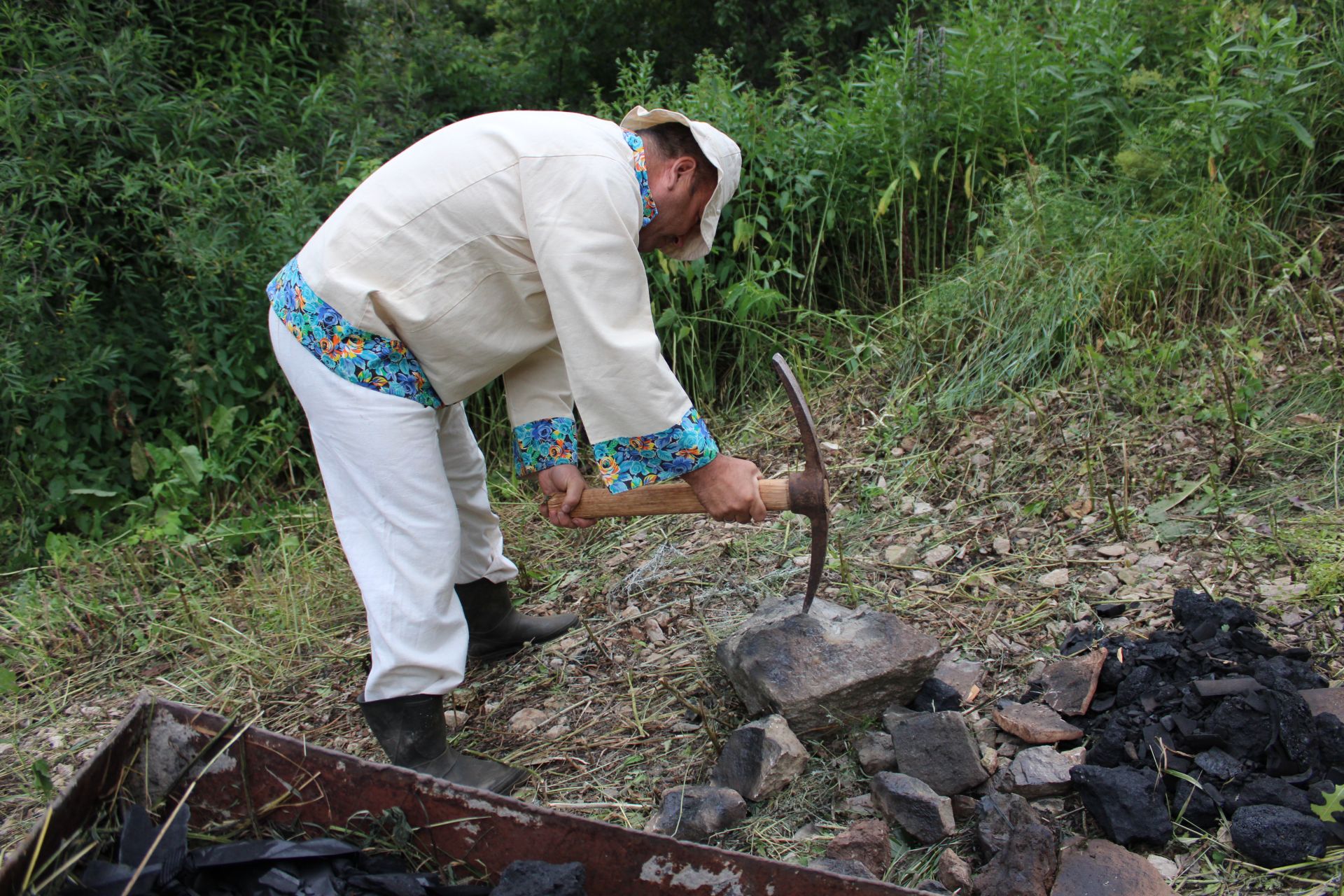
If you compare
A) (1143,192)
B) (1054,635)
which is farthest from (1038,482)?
(1143,192)

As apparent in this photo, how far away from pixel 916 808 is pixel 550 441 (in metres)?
1.33

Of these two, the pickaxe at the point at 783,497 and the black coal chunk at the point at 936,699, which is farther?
the black coal chunk at the point at 936,699

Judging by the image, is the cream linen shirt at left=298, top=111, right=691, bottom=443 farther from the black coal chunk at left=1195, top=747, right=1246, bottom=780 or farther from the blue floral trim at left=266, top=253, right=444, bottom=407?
the black coal chunk at left=1195, top=747, right=1246, bottom=780

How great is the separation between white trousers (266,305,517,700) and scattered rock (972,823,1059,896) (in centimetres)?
128

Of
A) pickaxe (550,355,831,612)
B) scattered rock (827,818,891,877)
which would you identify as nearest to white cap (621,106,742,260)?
pickaxe (550,355,831,612)

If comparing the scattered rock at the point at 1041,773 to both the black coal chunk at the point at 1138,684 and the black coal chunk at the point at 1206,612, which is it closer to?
the black coal chunk at the point at 1138,684

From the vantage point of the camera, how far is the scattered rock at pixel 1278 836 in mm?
1919

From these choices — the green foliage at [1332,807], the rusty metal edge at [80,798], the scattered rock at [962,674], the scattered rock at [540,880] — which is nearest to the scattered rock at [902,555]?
the scattered rock at [962,674]

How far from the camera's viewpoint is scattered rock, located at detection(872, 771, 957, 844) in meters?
2.12

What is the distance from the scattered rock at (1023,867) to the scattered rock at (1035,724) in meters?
0.40

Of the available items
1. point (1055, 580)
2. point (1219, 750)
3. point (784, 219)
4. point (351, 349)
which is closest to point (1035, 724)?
point (1219, 750)

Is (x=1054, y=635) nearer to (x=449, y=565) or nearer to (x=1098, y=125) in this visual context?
(x=449, y=565)

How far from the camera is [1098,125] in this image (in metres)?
4.70

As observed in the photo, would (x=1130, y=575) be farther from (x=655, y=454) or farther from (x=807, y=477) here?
(x=655, y=454)
